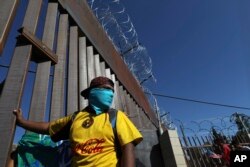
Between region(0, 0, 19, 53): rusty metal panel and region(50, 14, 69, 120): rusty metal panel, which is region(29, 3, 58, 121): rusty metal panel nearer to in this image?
region(50, 14, 69, 120): rusty metal panel

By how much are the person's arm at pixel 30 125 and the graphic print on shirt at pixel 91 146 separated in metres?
0.39

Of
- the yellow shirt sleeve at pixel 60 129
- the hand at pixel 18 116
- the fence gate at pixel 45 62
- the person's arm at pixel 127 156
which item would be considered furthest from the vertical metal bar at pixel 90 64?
the person's arm at pixel 127 156

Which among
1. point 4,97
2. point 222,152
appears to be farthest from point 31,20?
point 222,152

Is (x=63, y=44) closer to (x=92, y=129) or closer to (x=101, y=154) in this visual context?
(x=92, y=129)

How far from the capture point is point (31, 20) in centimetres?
237

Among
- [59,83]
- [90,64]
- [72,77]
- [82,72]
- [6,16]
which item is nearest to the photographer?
[6,16]

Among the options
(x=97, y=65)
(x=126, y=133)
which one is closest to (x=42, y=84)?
(x=126, y=133)

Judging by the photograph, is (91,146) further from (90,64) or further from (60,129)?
(90,64)

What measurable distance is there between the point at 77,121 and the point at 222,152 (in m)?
7.58

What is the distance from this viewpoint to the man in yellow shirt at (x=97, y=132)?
1.48 metres

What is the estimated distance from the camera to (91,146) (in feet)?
5.06

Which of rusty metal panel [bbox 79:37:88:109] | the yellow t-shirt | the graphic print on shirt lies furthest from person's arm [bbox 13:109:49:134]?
rusty metal panel [bbox 79:37:88:109]

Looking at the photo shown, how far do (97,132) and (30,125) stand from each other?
56 centimetres

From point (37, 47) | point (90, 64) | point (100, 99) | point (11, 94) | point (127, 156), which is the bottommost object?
point (127, 156)
